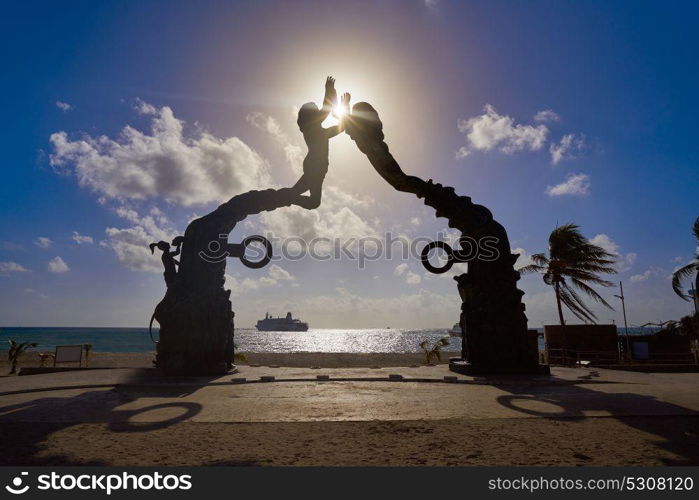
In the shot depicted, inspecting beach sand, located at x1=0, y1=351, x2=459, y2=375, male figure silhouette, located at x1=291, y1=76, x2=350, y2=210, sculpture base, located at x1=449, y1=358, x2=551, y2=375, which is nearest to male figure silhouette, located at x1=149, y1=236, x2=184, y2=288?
male figure silhouette, located at x1=291, y1=76, x2=350, y2=210

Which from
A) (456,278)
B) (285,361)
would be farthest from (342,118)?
(285,361)

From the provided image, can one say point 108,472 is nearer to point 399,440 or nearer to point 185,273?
point 399,440

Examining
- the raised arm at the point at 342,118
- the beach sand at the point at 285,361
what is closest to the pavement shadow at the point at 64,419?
the raised arm at the point at 342,118

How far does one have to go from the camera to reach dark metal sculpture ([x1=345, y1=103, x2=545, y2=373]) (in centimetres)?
1225

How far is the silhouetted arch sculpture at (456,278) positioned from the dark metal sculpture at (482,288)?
3 cm

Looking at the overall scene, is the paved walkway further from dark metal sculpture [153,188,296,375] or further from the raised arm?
the raised arm

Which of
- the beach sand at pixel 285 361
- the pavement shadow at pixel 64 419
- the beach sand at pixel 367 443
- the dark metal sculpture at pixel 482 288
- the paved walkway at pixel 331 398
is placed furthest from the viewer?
the beach sand at pixel 285 361

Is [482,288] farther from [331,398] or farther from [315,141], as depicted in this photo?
[315,141]

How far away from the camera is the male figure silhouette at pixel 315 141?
50.0ft

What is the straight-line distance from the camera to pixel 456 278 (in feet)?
44.7

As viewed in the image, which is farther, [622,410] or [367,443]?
[622,410]

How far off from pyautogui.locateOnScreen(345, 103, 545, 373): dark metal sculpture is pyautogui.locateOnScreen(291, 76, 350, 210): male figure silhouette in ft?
6.44

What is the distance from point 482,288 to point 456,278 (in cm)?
109

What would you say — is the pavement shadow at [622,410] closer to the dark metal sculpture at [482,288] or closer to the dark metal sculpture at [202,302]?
the dark metal sculpture at [482,288]
